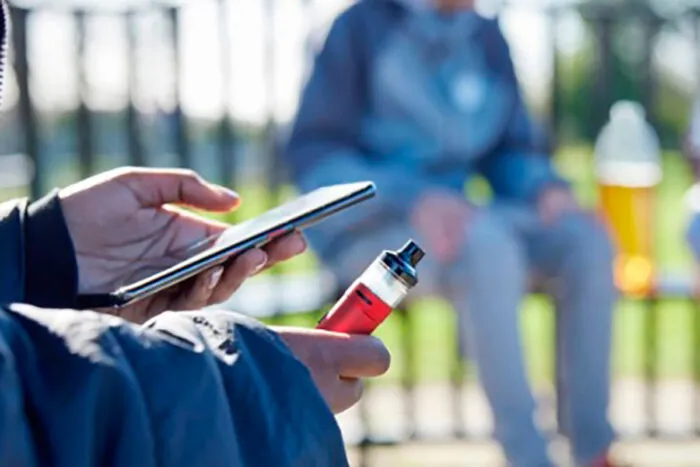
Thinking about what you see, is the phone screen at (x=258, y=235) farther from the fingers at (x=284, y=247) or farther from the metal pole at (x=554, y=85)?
the metal pole at (x=554, y=85)

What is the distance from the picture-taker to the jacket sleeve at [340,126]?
370 cm

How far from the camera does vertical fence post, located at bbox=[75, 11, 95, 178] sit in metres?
4.37

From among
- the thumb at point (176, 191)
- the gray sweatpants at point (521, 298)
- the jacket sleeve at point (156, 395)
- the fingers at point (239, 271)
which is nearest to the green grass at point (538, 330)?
the gray sweatpants at point (521, 298)

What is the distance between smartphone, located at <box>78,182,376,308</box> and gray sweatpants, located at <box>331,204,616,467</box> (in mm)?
1889

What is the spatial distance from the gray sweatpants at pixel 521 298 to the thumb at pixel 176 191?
165cm

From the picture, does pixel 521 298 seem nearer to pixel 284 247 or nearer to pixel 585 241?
pixel 585 241

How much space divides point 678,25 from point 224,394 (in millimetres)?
4248

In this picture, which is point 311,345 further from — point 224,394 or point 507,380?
point 507,380

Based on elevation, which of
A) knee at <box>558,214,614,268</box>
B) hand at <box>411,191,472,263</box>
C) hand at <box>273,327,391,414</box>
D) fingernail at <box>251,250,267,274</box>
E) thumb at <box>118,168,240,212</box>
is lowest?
knee at <box>558,214,614,268</box>

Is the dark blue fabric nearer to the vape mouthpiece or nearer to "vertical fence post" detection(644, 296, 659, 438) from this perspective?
the vape mouthpiece

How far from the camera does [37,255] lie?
1.70 m

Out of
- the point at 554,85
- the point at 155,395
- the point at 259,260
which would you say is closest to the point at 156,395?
the point at 155,395

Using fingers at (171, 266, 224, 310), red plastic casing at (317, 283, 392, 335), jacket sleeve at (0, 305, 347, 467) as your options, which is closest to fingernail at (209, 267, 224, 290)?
fingers at (171, 266, 224, 310)

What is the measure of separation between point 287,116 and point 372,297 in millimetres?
3103
